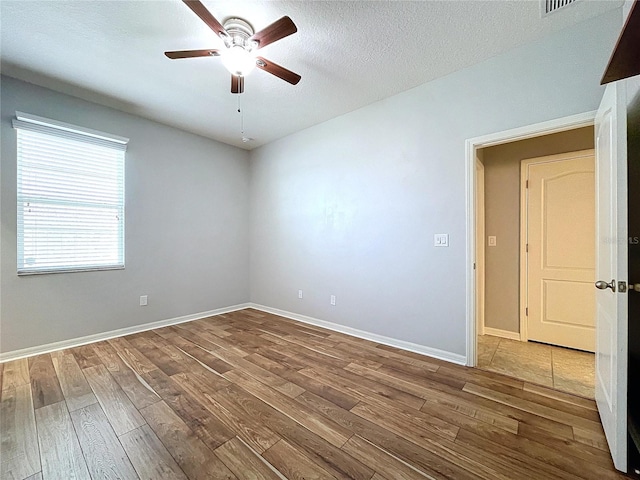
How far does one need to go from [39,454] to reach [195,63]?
2942 millimetres

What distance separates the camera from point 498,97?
88.1 inches

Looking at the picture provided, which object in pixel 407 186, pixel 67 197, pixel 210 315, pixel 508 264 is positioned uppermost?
pixel 407 186

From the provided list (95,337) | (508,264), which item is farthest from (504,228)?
(95,337)

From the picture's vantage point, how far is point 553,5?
1.72 metres

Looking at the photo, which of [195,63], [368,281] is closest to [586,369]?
[368,281]

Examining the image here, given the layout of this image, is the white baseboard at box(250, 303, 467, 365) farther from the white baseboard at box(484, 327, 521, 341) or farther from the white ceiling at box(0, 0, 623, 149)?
the white ceiling at box(0, 0, 623, 149)

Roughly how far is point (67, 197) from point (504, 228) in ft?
17.0

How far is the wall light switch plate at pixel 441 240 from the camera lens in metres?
2.50

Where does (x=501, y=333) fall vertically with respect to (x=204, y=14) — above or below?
below

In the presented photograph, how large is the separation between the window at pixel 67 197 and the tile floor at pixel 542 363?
4364 millimetres

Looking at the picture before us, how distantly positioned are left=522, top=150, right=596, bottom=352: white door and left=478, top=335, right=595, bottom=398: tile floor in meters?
0.21

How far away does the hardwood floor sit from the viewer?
1.30m

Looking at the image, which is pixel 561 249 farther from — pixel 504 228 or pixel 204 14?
pixel 204 14

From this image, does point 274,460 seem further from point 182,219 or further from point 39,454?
point 182,219
